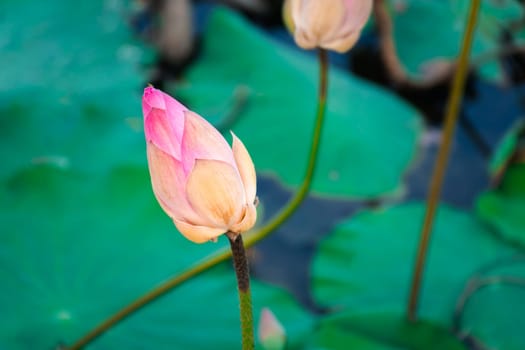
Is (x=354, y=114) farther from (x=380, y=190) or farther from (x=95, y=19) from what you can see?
(x=95, y=19)

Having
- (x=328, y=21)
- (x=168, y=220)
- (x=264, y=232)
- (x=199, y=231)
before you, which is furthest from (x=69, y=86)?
(x=199, y=231)

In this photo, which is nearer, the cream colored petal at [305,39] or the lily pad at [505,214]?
the cream colored petal at [305,39]

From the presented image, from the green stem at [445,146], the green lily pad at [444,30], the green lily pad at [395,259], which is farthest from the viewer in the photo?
the green lily pad at [444,30]

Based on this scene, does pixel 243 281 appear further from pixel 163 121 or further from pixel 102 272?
pixel 102 272

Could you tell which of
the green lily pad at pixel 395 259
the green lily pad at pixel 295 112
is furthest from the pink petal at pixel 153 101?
the green lily pad at pixel 295 112

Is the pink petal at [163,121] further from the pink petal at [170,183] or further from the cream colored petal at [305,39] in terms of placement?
the cream colored petal at [305,39]

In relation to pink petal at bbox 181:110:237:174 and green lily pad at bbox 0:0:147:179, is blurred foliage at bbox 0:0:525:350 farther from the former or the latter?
pink petal at bbox 181:110:237:174

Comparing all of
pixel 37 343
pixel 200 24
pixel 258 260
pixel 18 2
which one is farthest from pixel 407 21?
pixel 37 343
